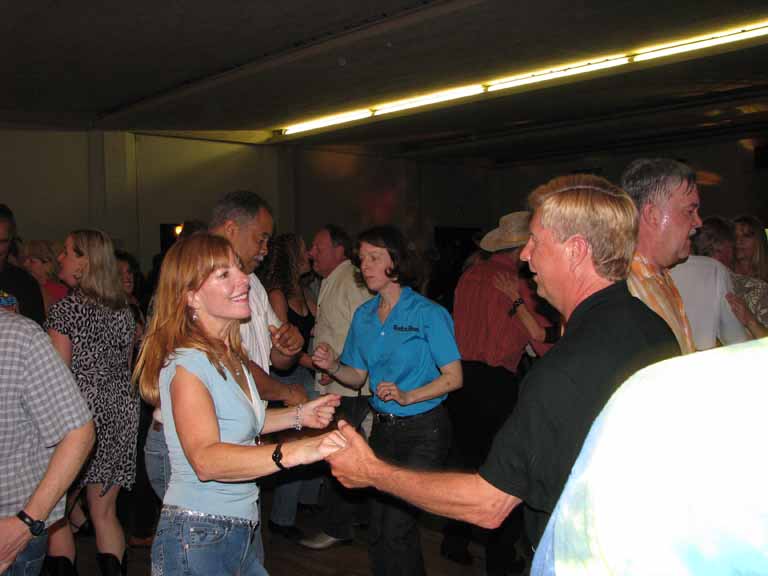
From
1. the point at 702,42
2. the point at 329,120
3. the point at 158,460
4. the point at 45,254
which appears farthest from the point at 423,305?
the point at 329,120

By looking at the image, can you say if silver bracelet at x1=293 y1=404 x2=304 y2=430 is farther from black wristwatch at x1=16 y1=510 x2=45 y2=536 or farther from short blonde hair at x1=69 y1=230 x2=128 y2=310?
short blonde hair at x1=69 y1=230 x2=128 y2=310

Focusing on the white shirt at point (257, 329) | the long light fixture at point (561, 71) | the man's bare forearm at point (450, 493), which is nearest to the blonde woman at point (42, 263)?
the white shirt at point (257, 329)

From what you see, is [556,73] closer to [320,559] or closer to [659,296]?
[320,559]

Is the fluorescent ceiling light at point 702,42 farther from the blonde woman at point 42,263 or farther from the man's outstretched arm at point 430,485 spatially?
the man's outstretched arm at point 430,485

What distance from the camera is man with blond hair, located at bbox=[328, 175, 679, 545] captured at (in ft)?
5.18

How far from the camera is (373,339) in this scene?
364 centimetres

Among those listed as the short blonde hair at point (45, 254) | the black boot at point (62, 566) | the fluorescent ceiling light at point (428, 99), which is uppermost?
the fluorescent ceiling light at point (428, 99)

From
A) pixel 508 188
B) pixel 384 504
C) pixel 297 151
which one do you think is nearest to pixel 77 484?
pixel 384 504

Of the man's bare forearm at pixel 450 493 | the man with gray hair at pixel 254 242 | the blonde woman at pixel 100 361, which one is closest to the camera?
the man's bare forearm at pixel 450 493

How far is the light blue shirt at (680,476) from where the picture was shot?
506 mm

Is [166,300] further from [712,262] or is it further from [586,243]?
[712,262]

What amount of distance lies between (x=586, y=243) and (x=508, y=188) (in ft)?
52.4

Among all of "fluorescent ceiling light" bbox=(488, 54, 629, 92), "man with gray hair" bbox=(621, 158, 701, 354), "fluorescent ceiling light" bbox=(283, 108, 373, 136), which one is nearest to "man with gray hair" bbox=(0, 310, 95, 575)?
"man with gray hair" bbox=(621, 158, 701, 354)

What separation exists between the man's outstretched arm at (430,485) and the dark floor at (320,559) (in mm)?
2449
